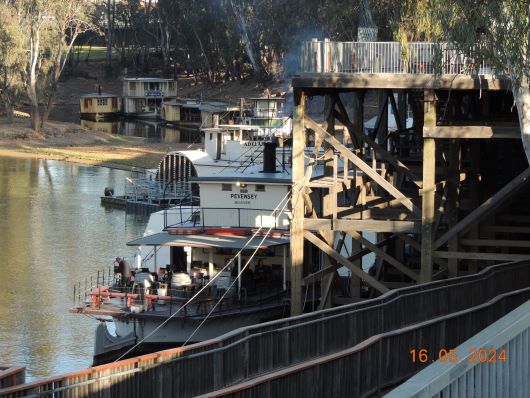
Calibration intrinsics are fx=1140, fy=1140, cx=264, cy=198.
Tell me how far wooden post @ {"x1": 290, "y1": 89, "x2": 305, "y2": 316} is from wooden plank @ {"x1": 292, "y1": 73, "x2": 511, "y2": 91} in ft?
2.14

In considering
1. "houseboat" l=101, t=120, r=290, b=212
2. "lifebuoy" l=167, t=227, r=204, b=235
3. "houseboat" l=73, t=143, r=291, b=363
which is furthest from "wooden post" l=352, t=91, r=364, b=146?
"houseboat" l=101, t=120, r=290, b=212

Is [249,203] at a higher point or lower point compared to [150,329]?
higher

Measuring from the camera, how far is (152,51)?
11800 centimetres

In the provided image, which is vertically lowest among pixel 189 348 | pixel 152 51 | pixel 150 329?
pixel 150 329

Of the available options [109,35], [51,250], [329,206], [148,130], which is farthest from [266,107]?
[109,35]

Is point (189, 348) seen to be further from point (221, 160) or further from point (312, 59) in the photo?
point (221, 160)

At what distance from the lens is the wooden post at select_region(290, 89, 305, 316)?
21.4 metres

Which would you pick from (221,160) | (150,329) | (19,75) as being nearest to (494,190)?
(150,329)

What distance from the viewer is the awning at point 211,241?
25922 mm

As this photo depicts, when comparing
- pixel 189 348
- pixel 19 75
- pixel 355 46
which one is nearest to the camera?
pixel 189 348

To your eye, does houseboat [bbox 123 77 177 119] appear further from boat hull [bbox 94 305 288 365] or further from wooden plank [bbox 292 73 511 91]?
wooden plank [bbox 292 73 511 91]

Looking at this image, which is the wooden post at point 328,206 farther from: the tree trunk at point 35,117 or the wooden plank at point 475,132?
the tree trunk at point 35,117

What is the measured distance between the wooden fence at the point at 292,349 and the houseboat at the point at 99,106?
8241cm

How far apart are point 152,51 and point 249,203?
298ft
